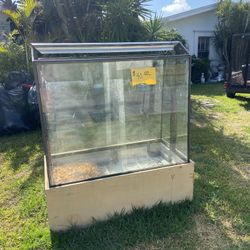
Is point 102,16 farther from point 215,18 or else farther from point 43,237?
point 215,18

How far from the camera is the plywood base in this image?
221 centimetres

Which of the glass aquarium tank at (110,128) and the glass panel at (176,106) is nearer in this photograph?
the glass aquarium tank at (110,128)

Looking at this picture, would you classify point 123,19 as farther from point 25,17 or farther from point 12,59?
point 12,59

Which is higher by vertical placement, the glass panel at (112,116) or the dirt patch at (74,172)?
the glass panel at (112,116)

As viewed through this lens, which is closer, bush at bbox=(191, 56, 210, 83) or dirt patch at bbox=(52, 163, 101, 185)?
dirt patch at bbox=(52, 163, 101, 185)

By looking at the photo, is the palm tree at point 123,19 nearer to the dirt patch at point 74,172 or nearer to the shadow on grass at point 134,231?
the dirt patch at point 74,172

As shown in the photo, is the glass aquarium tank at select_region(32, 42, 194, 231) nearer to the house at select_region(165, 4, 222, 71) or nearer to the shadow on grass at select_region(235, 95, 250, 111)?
the shadow on grass at select_region(235, 95, 250, 111)

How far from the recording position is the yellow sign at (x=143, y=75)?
7.63ft

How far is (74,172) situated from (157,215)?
838 mm

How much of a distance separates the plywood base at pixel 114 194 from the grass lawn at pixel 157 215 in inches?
3.3

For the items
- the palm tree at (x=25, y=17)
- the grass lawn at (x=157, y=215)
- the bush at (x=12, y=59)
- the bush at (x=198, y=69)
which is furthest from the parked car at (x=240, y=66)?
the bush at (x=12, y=59)

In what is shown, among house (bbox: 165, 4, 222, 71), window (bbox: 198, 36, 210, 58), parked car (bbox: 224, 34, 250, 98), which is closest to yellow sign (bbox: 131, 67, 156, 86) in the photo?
parked car (bbox: 224, 34, 250, 98)

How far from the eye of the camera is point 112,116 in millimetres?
2516

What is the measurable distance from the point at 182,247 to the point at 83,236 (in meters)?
0.79
